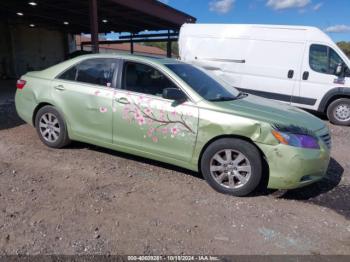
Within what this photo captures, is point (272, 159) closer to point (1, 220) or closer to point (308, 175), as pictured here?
point (308, 175)

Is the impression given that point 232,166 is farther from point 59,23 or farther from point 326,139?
point 59,23

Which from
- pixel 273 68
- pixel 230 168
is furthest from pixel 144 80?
pixel 273 68

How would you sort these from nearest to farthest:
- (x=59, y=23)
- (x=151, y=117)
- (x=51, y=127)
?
(x=151, y=117) < (x=51, y=127) < (x=59, y=23)

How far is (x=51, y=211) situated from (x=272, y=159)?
7.88 feet

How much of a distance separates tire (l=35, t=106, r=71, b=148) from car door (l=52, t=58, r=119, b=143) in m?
0.17

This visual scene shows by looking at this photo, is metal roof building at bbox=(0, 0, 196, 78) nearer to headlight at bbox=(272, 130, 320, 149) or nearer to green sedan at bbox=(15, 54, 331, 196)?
green sedan at bbox=(15, 54, 331, 196)

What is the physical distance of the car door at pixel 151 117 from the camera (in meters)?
4.28

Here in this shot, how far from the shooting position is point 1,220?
3395mm

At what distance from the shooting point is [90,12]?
1269 centimetres

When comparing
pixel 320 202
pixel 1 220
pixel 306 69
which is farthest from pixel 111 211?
pixel 306 69

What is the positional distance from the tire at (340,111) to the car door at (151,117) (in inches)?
235

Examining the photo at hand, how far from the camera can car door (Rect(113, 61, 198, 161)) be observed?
4.28 meters

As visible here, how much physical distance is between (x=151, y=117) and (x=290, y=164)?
68.5 inches

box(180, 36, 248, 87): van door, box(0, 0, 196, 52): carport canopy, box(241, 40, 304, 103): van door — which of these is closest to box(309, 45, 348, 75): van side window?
box(241, 40, 304, 103): van door
